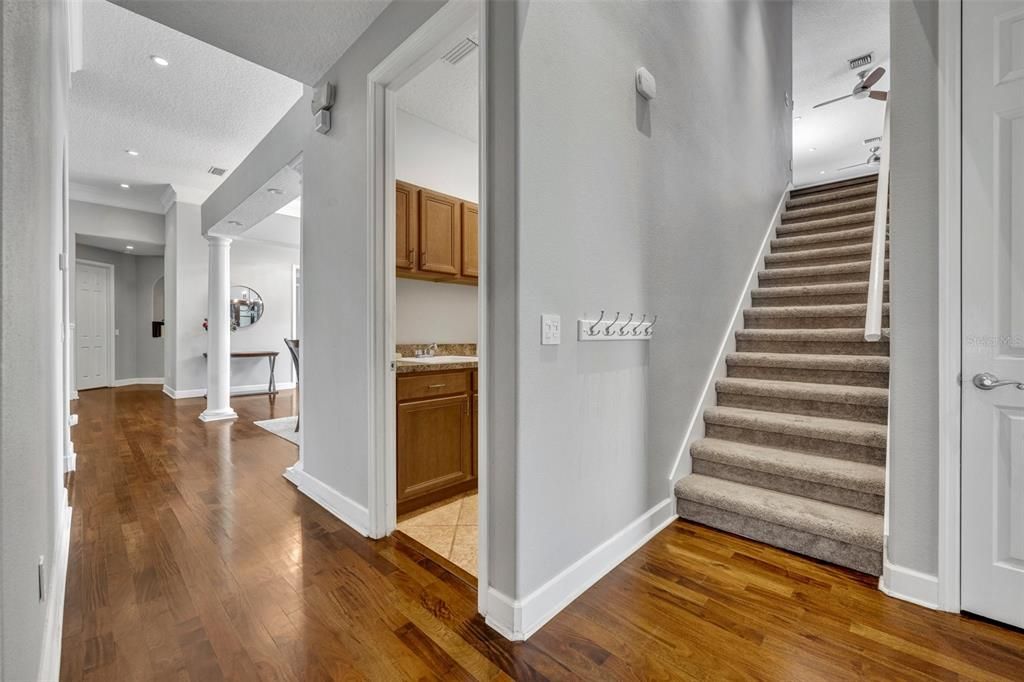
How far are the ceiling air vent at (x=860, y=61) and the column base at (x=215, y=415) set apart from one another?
8.51 metres

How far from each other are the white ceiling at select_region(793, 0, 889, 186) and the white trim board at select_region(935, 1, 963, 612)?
3.77m

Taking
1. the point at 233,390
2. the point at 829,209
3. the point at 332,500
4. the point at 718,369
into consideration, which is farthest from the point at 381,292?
the point at 233,390

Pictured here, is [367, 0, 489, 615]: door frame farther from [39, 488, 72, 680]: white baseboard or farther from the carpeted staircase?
the carpeted staircase

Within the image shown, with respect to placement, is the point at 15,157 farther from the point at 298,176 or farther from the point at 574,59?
the point at 298,176

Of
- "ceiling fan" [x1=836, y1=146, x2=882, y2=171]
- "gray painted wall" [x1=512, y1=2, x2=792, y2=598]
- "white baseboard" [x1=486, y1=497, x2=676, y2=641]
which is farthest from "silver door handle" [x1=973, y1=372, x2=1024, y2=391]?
"ceiling fan" [x1=836, y1=146, x2=882, y2=171]

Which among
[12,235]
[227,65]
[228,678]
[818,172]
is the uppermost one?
[818,172]

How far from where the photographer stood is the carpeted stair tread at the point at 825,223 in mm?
3910

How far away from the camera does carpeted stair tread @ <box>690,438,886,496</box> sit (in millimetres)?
2182

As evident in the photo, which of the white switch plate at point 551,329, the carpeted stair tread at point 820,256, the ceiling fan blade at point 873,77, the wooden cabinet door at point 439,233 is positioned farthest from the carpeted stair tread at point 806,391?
the ceiling fan blade at point 873,77

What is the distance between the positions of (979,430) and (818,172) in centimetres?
847

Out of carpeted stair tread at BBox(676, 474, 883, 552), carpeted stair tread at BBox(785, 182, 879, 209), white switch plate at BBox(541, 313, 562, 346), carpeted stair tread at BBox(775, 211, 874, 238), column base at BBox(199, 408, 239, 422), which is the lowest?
column base at BBox(199, 408, 239, 422)

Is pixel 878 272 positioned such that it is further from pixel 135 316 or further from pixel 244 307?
pixel 135 316

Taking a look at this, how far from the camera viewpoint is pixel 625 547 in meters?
2.15

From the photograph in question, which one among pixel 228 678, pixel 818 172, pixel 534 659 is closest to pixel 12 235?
pixel 228 678
